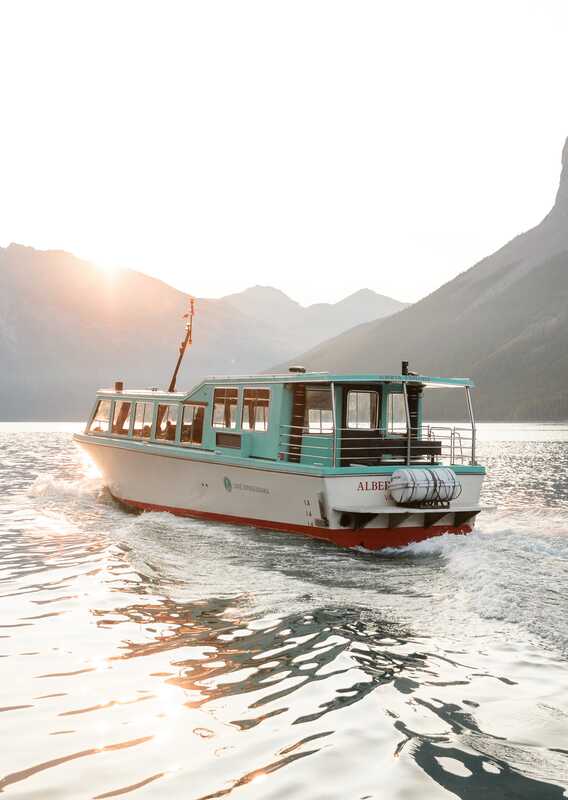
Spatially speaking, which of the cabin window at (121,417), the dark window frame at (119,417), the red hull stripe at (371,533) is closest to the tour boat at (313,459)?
the red hull stripe at (371,533)

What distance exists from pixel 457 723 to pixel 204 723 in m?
2.41

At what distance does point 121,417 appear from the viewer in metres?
26.9

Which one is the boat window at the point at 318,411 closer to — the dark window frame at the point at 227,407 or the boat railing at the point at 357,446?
the boat railing at the point at 357,446

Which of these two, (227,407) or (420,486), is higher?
(227,407)

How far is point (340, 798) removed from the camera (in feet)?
20.5

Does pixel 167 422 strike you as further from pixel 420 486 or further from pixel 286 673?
pixel 286 673

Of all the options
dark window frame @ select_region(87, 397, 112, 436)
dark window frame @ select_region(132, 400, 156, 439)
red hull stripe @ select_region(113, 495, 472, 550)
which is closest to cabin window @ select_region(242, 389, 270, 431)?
red hull stripe @ select_region(113, 495, 472, 550)

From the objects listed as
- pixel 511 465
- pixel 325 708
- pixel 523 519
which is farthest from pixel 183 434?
pixel 511 465

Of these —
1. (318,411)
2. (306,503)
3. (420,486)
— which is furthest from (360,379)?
(306,503)

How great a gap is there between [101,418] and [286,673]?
2022 cm

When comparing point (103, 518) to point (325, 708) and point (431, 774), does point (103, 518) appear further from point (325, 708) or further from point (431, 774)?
point (431, 774)

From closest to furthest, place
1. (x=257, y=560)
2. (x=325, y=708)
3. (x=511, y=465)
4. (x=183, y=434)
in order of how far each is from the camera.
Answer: (x=325, y=708) < (x=257, y=560) < (x=183, y=434) < (x=511, y=465)

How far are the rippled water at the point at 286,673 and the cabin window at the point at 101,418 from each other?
1053cm

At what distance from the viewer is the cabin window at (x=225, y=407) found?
71.4 feet
